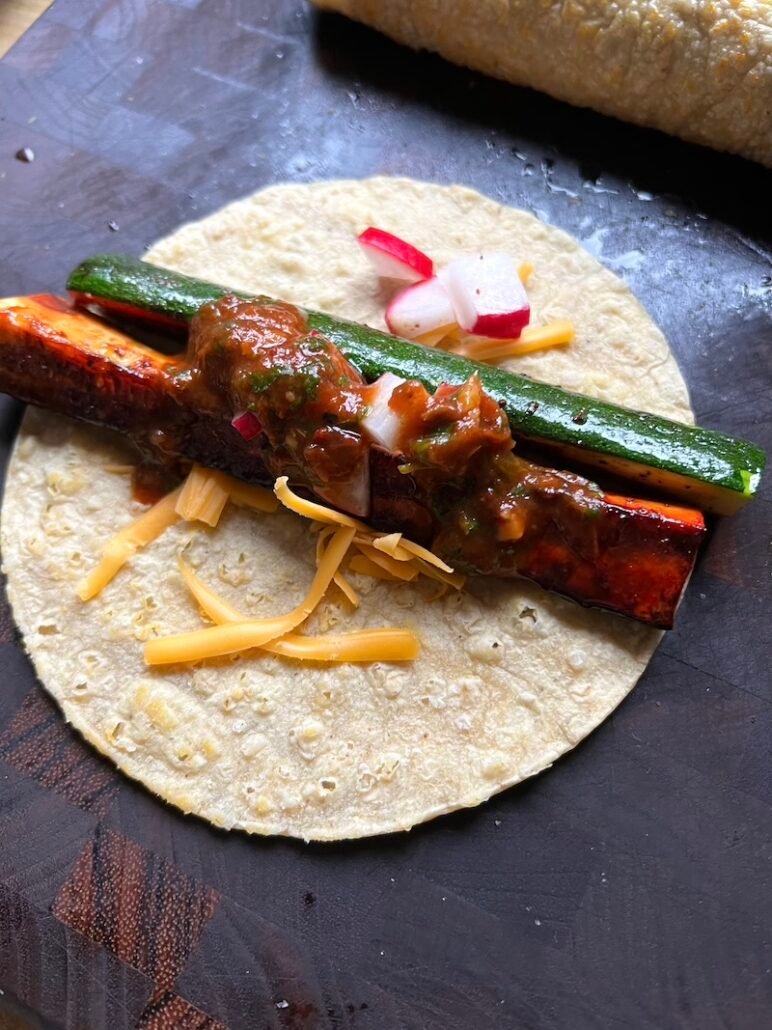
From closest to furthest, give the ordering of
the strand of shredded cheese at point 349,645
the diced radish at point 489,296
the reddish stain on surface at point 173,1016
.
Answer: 1. the reddish stain on surface at point 173,1016
2. the strand of shredded cheese at point 349,645
3. the diced radish at point 489,296

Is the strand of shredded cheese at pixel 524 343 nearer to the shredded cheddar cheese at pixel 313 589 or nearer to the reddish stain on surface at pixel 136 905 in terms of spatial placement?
the shredded cheddar cheese at pixel 313 589

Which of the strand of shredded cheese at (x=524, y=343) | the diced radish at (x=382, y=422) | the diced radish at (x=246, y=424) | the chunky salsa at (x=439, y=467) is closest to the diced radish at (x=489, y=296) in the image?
the strand of shredded cheese at (x=524, y=343)

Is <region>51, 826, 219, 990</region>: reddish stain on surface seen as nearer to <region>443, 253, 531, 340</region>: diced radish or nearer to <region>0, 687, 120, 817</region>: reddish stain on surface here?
<region>0, 687, 120, 817</region>: reddish stain on surface

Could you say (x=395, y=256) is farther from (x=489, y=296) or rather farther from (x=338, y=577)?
(x=338, y=577)

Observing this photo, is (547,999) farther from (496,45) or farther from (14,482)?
(496,45)

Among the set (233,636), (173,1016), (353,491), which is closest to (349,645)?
Answer: (233,636)

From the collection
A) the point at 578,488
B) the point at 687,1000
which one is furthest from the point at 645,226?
the point at 687,1000

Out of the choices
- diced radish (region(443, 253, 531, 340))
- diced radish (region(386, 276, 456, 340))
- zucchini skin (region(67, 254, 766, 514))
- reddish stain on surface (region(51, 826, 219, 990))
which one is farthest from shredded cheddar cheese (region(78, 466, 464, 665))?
diced radish (region(443, 253, 531, 340))
